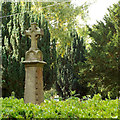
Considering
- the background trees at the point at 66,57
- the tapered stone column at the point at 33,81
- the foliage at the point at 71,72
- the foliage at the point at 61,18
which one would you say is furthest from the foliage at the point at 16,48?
the foliage at the point at 61,18

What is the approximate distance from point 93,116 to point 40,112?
2.30ft

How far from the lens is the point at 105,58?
8.64m

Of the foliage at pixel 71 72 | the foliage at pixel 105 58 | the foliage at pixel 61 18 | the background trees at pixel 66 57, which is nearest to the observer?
the background trees at pixel 66 57

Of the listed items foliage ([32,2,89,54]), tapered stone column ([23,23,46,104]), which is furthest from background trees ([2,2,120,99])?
foliage ([32,2,89,54])

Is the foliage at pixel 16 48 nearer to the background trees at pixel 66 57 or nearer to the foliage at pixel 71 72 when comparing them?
the background trees at pixel 66 57

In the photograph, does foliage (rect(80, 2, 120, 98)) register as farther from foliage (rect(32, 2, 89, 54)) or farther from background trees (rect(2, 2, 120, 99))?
foliage (rect(32, 2, 89, 54))

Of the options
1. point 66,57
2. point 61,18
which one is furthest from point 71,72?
point 61,18

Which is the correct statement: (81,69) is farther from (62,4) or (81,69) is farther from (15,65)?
(62,4)

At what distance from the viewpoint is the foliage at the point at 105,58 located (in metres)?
8.64

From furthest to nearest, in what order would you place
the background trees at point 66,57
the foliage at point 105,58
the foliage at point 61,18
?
the foliage at point 61,18 → the foliage at point 105,58 → the background trees at point 66,57

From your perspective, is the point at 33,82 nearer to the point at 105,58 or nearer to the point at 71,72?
the point at 105,58

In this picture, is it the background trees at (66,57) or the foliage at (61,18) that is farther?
the foliage at (61,18)

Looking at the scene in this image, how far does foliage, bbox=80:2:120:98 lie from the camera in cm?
864

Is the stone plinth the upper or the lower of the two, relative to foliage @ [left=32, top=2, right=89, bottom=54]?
lower
